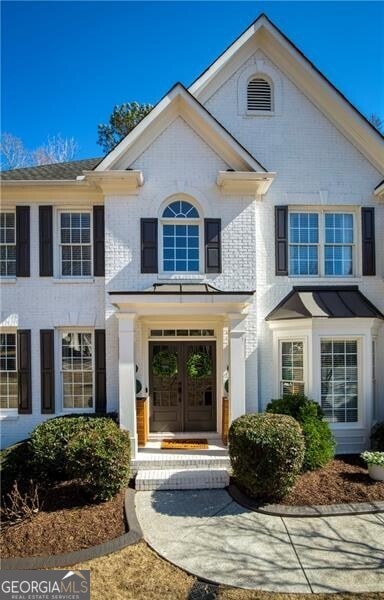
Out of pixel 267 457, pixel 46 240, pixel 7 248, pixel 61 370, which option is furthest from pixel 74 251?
pixel 267 457

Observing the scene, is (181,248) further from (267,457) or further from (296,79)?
(296,79)

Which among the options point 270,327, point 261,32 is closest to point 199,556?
point 270,327

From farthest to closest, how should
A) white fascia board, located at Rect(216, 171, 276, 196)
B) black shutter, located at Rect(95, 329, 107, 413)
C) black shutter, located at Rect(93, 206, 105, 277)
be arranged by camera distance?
black shutter, located at Rect(93, 206, 105, 277), black shutter, located at Rect(95, 329, 107, 413), white fascia board, located at Rect(216, 171, 276, 196)

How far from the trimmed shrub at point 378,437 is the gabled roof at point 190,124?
6.79 m

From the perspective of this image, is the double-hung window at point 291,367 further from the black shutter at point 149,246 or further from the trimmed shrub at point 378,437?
the black shutter at point 149,246

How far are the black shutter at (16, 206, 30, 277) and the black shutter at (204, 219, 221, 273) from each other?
4.62 m

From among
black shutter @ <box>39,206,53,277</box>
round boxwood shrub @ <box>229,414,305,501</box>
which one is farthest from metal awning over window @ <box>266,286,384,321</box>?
black shutter @ <box>39,206,53,277</box>

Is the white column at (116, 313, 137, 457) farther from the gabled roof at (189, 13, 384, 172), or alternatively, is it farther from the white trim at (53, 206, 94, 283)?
the gabled roof at (189, 13, 384, 172)

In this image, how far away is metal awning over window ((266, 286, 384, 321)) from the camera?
9086 millimetres

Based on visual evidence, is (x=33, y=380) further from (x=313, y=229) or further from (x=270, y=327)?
(x=313, y=229)

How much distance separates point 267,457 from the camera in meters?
6.62

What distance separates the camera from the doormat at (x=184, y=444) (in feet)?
28.7

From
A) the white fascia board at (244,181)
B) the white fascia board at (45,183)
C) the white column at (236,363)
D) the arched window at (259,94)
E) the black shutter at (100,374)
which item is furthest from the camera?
the arched window at (259,94)

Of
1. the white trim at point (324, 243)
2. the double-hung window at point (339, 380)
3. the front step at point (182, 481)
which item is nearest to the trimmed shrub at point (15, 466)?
the front step at point (182, 481)
